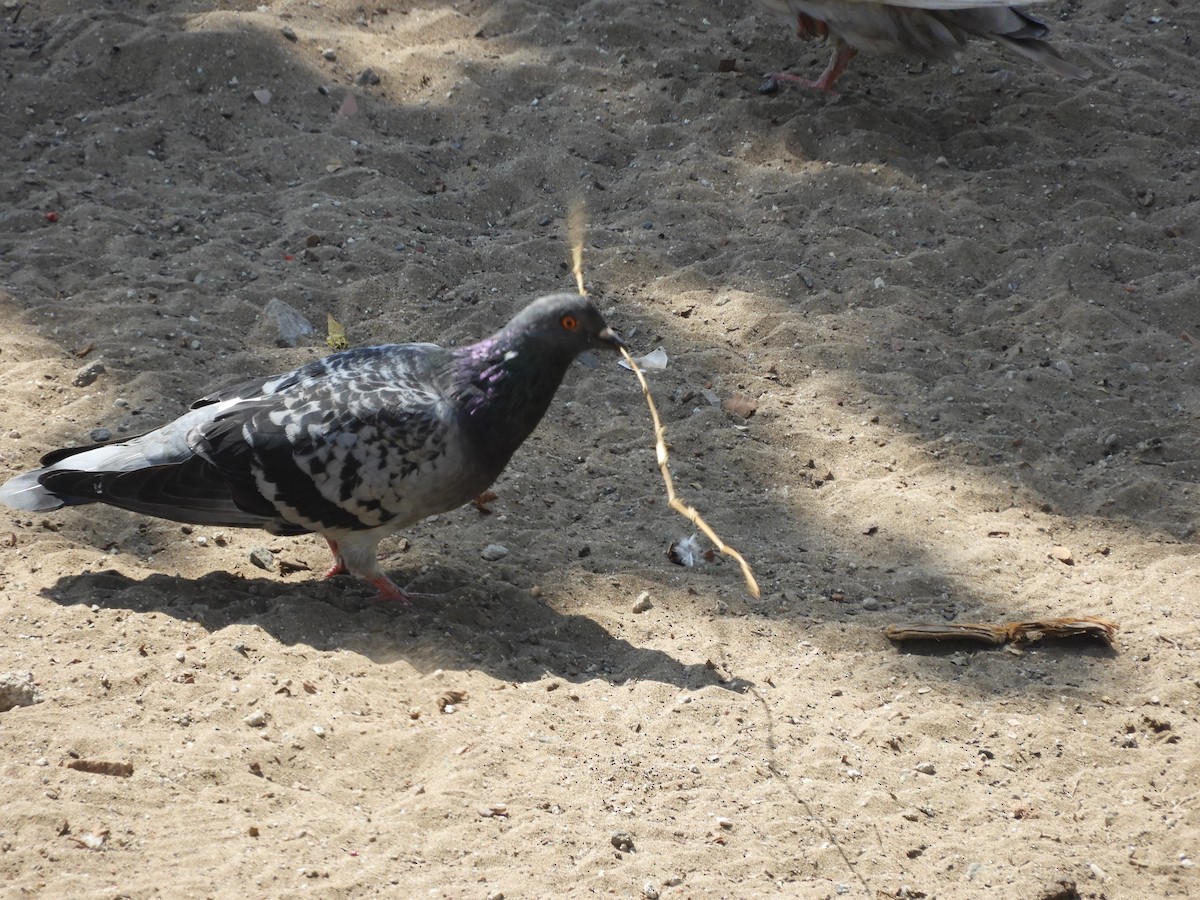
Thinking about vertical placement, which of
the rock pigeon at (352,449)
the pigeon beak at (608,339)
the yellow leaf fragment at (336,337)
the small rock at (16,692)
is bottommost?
the yellow leaf fragment at (336,337)

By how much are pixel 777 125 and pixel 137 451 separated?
14.3 ft

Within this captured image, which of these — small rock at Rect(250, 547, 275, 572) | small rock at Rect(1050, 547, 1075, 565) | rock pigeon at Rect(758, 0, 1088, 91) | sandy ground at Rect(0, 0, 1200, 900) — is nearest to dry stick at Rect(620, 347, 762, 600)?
sandy ground at Rect(0, 0, 1200, 900)

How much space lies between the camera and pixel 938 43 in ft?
23.2

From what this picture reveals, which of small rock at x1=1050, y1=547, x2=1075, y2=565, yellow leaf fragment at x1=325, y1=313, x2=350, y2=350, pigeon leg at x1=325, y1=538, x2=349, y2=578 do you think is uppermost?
yellow leaf fragment at x1=325, y1=313, x2=350, y2=350

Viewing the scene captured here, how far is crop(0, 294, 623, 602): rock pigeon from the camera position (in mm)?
3742

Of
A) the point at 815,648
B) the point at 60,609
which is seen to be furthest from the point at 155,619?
the point at 815,648

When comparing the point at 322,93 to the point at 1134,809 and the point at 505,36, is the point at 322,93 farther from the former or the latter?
the point at 1134,809

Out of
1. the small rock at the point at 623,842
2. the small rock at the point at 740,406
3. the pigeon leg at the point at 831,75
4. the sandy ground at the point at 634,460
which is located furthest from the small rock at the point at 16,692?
the pigeon leg at the point at 831,75

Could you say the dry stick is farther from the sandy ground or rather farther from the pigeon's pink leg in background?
the pigeon's pink leg in background

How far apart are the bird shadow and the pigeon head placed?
Result: 0.87 m

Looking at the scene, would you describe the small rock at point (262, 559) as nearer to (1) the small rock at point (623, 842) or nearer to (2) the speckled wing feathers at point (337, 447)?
(2) the speckled wing feathers at point (337, 447)

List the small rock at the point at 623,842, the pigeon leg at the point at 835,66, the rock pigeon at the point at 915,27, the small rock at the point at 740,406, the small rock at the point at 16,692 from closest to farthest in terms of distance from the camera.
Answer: the small rock at the point at 623,842, the small rock at the point at 16,692, the small rock at the point at 740,406, the rock pigeon at the point at 915,27, the pigeon leg at the point at 835,66

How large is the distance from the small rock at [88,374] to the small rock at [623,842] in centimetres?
295

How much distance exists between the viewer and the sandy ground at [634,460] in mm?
3051
